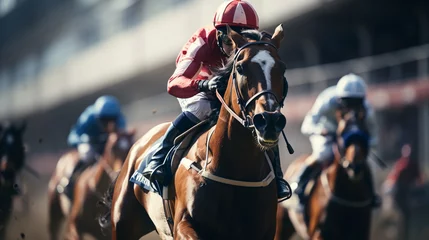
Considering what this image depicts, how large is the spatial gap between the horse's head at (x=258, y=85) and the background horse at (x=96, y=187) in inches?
171

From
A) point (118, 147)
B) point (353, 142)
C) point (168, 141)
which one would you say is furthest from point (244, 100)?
point (118, 147)

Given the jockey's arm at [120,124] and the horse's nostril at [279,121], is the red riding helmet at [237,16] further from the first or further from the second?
the jockey's arm at [120,124]

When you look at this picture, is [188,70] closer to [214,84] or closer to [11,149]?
[214,84]

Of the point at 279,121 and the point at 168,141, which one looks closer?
the point at 279,121

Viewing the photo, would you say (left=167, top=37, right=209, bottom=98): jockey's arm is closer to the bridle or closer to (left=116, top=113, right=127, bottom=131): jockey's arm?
the bridle

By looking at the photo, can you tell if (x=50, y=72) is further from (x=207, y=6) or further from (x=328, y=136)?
(x=328, y=136)

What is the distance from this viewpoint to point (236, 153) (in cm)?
524

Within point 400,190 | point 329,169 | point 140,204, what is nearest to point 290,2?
point 400,190

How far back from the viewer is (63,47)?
25.9 m

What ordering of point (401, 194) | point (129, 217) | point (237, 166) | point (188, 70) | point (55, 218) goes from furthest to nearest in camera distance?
point (401, 194), point (55, 218), point (129, 217), point (188, 70), point (237, 166)

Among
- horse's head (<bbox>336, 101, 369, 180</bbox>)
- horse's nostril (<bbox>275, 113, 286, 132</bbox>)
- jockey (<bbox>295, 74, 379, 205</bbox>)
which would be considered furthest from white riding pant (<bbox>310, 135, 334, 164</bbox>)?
horse's nostril (<bbox>275, 113, 286, 132</bbox>)

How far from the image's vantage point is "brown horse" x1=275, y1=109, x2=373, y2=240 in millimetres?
8234

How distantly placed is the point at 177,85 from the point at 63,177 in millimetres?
5645

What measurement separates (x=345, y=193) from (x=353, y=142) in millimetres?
438
